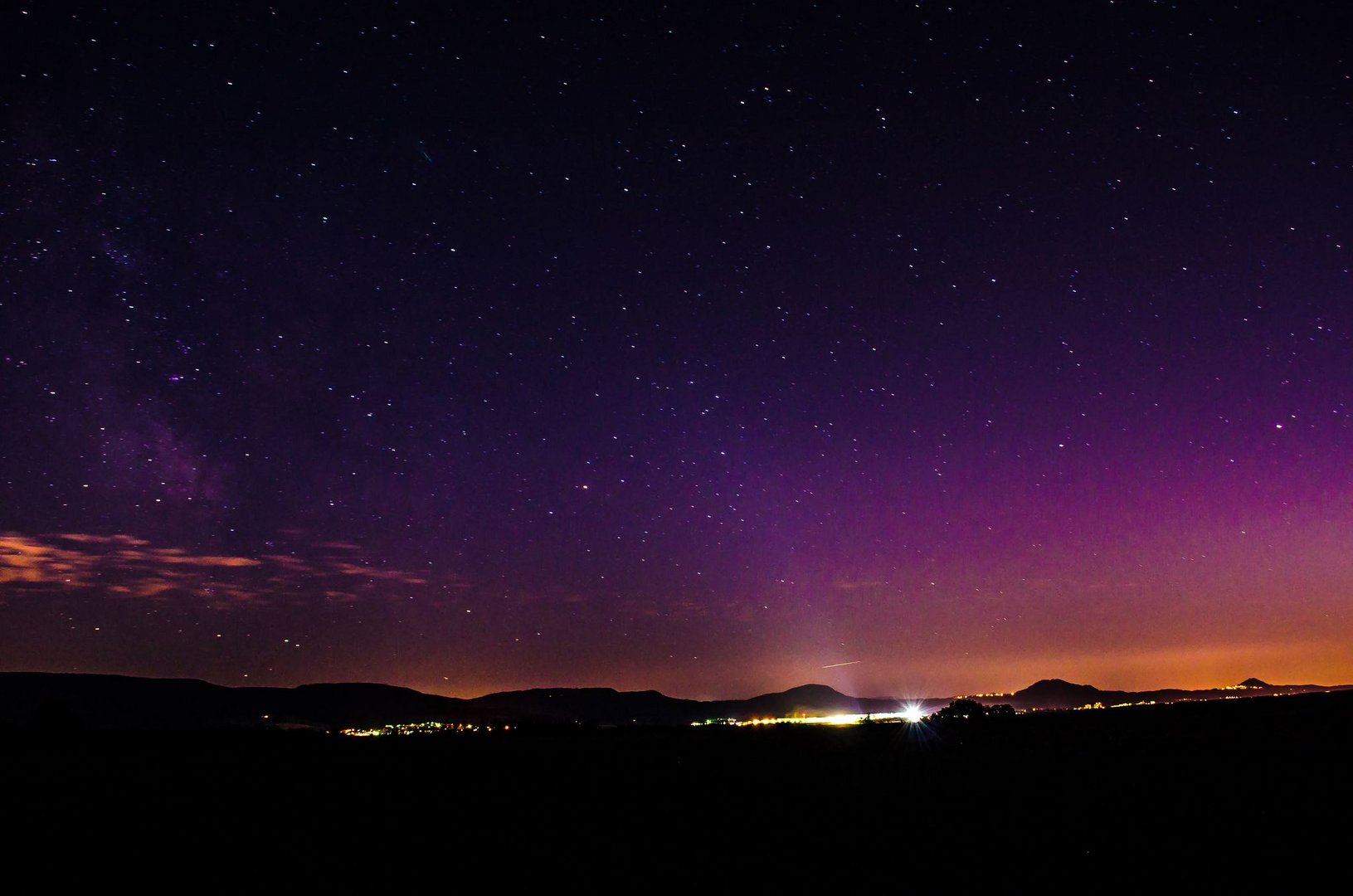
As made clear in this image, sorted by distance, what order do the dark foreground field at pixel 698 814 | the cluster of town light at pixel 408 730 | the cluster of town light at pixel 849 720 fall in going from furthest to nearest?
the cluster of town light at pixel 849 720
the cluster of town light at pixel 408 730
the dark foreground field at pixel 698 814

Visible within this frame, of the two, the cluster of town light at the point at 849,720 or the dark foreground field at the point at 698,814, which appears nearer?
the dark foreground field at the point at 698,814

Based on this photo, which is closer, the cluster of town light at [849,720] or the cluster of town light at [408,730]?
the cluster of town light at [408,730]

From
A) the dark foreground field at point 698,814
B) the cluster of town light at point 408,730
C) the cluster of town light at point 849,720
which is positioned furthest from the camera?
the cluster of town light at point 849,720

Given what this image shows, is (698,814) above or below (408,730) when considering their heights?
above

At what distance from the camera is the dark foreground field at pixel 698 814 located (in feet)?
38.4

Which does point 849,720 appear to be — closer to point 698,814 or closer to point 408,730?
point 408,730

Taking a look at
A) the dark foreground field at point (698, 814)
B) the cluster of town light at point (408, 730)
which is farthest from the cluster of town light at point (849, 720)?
the dark foreground field at point (698, 814)

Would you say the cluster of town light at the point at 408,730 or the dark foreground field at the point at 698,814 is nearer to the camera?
the dark foreground field at the point at 698,814

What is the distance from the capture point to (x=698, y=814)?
16.0 m

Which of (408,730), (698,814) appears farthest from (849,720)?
(698,814)

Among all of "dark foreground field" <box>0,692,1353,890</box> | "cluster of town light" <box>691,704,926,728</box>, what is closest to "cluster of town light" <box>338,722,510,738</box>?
"cluster of town light" <box>691,704,926,728</box>

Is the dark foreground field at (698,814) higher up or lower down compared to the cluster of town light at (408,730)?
higher up

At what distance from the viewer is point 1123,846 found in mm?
12047

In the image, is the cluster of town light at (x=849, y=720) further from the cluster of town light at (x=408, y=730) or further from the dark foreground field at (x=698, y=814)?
the dark foreground field at (x=698, y=814)
